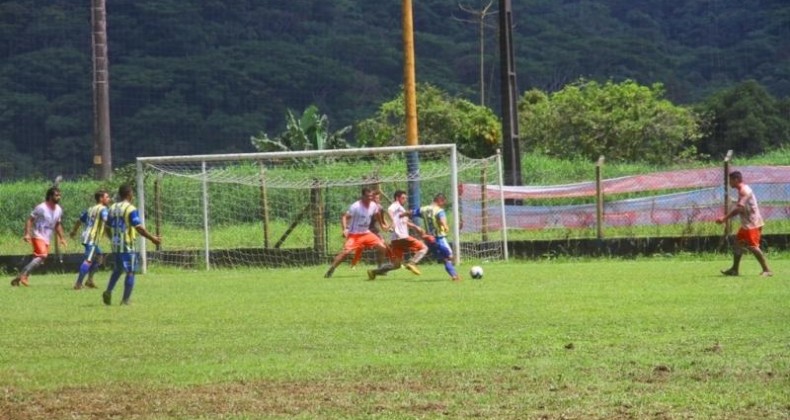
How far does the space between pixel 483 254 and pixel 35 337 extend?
18.1 metres

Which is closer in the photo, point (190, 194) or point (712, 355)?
point (712, 355)

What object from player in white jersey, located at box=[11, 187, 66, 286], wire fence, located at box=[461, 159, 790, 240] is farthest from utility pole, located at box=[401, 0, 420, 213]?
player in white jersey, located at box=[11, 187, 66, 286]

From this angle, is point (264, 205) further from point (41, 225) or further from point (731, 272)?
point (731, 272)

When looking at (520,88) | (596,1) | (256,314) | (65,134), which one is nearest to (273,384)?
(256,314)

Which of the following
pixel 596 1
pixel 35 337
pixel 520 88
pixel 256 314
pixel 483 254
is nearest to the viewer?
pixel 35 337

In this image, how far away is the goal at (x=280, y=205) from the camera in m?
33.0

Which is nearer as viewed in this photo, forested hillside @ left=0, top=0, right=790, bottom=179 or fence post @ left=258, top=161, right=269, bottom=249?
fence post @ left=258, top=161, right=269, bottom=249

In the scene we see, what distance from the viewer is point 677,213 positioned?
33.1 m

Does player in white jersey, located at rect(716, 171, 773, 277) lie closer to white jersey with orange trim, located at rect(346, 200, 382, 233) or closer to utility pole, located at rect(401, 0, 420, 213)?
white jersey with orange trim, located at rect(346, 200, 382, 233)

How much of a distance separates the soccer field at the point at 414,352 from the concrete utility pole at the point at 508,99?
14440 millimetres

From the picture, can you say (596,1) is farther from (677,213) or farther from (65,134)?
(677,213)

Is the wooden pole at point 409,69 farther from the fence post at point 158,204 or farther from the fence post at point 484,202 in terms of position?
the fence post at point 158,204

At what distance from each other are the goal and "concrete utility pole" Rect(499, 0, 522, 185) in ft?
5.26

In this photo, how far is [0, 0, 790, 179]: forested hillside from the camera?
9394 centimetres
